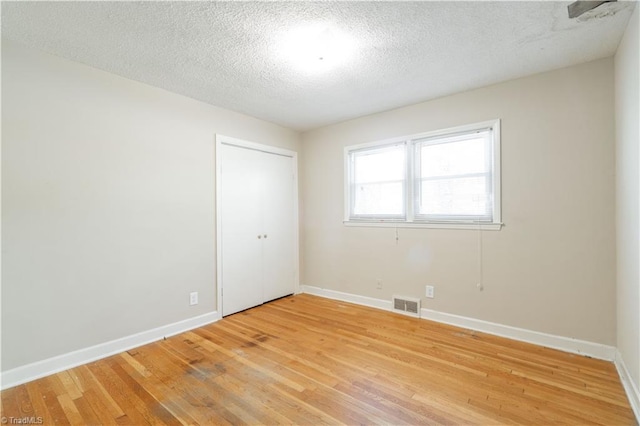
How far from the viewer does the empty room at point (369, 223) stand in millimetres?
1908

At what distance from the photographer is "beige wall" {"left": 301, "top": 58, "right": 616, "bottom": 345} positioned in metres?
2.46

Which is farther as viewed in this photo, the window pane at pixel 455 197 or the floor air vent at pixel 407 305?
the floor air vent at pixel 407 305

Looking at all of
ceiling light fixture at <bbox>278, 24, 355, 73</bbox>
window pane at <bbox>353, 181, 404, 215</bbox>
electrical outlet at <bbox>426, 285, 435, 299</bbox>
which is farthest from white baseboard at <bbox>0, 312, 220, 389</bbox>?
ceiling light fixture at <bbox>278, 24, 355, 73</bbox>

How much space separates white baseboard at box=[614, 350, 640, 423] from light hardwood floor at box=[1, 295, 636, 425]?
43 millimetres

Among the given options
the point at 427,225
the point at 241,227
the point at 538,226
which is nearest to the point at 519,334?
the point at 538,226

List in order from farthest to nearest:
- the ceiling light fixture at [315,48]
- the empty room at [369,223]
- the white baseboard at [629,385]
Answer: the ceiling light fixture at [315,48] < the empty room at [369,223] < the white baseboard at [629,385]

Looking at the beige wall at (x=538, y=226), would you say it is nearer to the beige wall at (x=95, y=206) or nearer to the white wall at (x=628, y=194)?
the white wall at (x=628, y=194)

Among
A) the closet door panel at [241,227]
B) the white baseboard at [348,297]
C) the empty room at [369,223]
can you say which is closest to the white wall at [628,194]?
the empty room at [369,223]

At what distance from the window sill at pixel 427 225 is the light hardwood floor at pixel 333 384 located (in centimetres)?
111

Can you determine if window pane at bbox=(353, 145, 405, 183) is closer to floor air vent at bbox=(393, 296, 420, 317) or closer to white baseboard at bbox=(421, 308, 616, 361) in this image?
floor air vent at bbox=(393, 296, 420, 317)

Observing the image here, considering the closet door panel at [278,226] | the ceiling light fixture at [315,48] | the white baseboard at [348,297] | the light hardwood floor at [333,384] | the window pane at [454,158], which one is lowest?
the light hardwood floor at [333,384]

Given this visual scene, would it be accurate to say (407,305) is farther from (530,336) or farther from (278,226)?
(278,226)

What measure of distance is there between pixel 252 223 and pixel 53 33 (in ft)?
8.40

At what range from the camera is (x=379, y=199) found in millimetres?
3871
